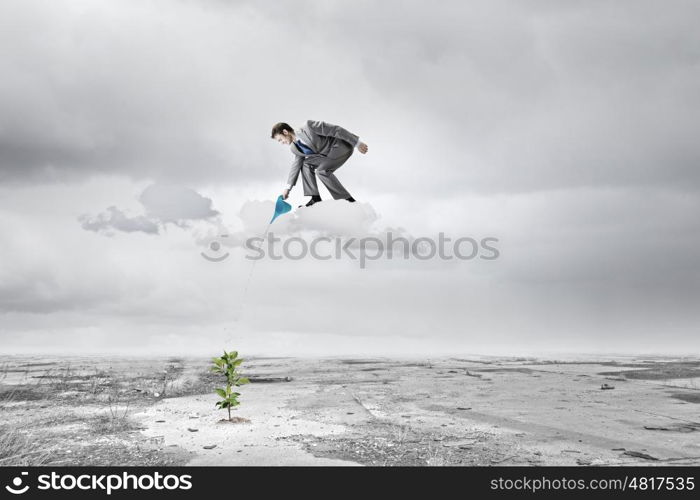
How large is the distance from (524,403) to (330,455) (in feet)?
17.0

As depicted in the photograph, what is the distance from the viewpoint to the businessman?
5113 millimetres

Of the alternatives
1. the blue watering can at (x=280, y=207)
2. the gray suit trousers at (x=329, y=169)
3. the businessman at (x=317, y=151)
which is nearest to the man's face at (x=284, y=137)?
the businessman at (x=317, y=151)

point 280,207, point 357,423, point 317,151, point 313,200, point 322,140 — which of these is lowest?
point 357,423

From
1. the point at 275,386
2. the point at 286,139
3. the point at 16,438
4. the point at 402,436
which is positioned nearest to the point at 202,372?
the point at 275,386

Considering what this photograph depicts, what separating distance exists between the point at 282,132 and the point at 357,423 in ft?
16.0

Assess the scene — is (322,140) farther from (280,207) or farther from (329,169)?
(280,207)

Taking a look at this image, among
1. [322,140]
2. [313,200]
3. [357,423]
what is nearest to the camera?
[322,140]

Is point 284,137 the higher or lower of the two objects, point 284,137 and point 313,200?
the higher

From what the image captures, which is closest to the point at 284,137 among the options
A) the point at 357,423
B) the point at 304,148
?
the point at 304,148

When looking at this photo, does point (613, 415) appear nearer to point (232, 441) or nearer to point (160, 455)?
point (232, 441)

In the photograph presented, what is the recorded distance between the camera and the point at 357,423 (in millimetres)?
7930

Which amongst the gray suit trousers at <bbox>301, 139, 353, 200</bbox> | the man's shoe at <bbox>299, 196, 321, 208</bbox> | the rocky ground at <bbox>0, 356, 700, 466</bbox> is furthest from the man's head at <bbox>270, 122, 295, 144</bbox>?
the rocky ground at <bbox>0, 356, 700, 466</bbox>

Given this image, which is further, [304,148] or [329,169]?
[329,169]

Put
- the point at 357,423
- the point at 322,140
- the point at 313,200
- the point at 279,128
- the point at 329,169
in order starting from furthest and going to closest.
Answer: the point at 357,423
the point at 313,200
the point at 329,169
the point at 322,140
the point at 279,128
